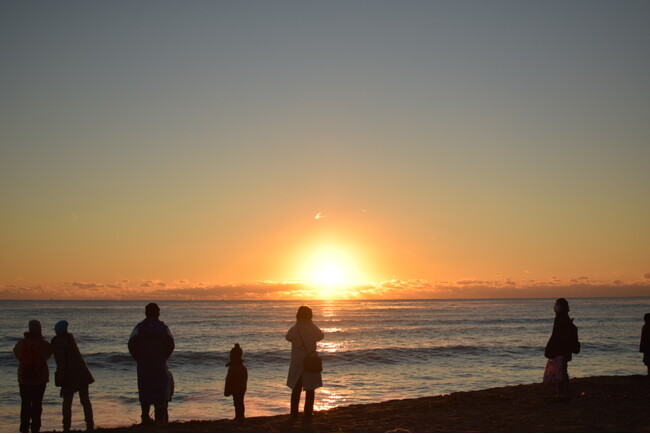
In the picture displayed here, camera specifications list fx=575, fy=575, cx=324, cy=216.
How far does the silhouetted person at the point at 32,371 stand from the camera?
9.71m

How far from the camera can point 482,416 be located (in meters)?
10.0

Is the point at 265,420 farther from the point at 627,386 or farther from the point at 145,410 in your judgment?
the point at 627,386

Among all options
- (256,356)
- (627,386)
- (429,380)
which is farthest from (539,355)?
(627,386)

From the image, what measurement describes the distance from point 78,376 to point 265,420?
3349 millimetres

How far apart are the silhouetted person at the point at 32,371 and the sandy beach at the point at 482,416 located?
4.59 ft

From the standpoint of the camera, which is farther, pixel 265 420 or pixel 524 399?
pixel 524 399

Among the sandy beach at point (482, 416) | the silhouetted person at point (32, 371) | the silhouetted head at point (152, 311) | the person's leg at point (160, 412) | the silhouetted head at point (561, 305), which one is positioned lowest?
the sandy beach at point (482, 416)

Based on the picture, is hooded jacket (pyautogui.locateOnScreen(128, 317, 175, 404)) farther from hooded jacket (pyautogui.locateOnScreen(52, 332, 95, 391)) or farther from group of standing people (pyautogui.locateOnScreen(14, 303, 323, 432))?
hooded jacket (pyautogui.locateOnScreen(52, 332, 95, 391))

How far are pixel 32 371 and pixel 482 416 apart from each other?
775 cm

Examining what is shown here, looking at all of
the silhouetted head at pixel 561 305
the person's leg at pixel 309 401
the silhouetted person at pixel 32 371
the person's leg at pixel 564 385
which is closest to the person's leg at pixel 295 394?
the person's leg at pixel 309 401

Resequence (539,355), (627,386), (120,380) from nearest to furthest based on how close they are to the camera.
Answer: (627,386), (120,380), (539,355)

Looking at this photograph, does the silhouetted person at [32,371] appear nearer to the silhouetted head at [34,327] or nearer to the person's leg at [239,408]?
the silhouetted head at [34,327]

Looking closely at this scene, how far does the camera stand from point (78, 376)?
9.58 m

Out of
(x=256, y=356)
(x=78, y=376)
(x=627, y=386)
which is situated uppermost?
(x=78, y=376)
